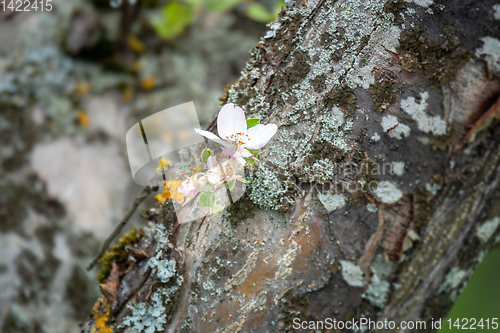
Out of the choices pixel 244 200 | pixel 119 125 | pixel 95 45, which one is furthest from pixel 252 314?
pixel 95 45

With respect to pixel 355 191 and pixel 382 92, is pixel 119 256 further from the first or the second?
pixel 382 92

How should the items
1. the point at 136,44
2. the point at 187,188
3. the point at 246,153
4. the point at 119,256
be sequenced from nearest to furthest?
the point at 246,153
the point at 187,188
the point at 119,256
the point at 136,44

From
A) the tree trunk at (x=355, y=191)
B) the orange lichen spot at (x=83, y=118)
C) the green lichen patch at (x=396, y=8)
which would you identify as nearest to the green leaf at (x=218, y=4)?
the orange lichen spot at (x=83, y=118)

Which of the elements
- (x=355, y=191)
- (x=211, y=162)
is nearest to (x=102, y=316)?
(x=211, y=162)

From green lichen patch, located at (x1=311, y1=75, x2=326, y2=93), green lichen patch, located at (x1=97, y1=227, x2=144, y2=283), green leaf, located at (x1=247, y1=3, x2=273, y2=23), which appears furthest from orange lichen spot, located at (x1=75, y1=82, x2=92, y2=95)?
green lichen patch, located at (x1=311, y1=75, x2=326, y2=93)

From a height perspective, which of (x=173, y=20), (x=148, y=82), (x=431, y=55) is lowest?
(x=148, y=82)

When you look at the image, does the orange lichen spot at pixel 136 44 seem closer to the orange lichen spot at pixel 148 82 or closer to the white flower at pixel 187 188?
the orange lichen spot at pixel 148 82

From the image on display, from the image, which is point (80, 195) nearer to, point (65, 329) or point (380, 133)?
point (65, 329)
